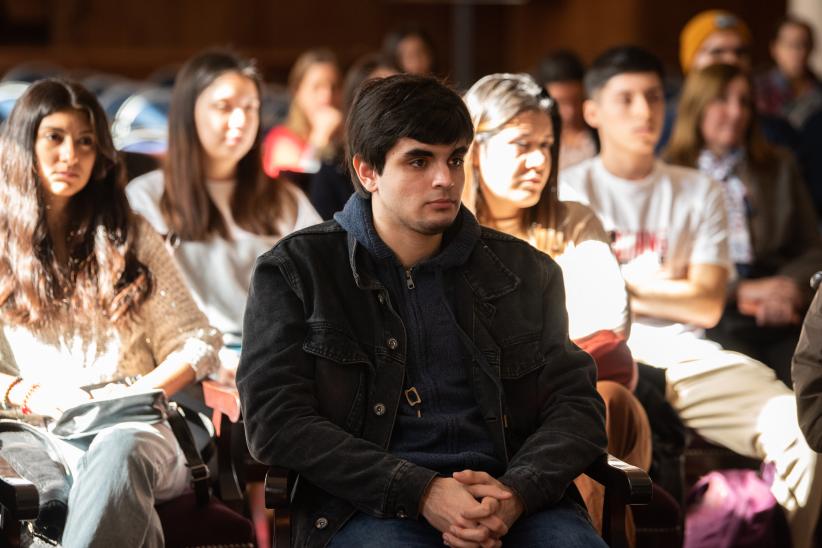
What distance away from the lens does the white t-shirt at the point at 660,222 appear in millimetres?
3336

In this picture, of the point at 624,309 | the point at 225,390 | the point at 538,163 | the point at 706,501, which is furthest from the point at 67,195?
the point at 706,501

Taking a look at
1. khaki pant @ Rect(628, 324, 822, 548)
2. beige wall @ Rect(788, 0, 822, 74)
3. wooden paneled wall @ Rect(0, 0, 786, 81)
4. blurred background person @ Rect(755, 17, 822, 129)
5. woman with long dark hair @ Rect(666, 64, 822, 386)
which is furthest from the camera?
wooden paneled wall @ Rect(0, 0, 786, 81)

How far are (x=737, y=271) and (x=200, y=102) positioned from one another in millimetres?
1734

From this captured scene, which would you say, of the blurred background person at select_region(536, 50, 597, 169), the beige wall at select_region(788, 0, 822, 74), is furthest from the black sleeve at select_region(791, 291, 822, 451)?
the beige wall at select_region(788, 0, 822, 74)

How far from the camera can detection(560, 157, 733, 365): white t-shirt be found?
334 centimetres

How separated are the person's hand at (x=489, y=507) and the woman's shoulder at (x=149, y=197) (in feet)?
4.69

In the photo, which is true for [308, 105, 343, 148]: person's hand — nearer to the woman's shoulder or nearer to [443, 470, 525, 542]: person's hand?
the woman's shoulder

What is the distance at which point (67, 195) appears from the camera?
265 centimetres

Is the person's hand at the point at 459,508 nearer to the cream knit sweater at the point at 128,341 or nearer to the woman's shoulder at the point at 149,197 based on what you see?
the cream knit sweater at the point at 128,341

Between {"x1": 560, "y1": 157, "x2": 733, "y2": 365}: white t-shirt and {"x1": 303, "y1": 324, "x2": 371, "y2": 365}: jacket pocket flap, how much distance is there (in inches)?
52.7

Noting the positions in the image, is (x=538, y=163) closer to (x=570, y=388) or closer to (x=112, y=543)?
(x=570, y=388)

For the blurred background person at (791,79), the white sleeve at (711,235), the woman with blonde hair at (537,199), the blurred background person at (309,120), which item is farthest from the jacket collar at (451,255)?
the blurred background person at (791,79)

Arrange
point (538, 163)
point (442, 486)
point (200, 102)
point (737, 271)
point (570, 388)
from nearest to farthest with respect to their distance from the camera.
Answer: point (442, 486) < point (570, 388) < point (538, 163) < point (200, 102) < point (737, 271)

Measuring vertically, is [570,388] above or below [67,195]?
below
